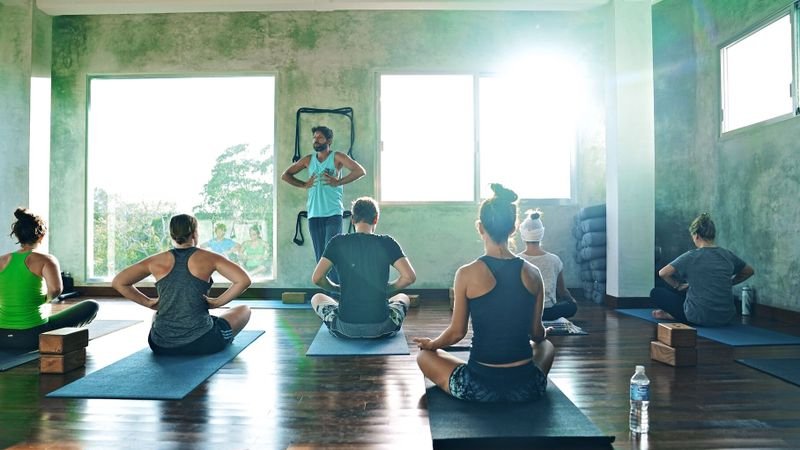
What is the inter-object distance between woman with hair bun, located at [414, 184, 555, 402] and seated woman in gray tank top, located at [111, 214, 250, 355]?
1480 millimetres

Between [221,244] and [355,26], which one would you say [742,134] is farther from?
[221,244]

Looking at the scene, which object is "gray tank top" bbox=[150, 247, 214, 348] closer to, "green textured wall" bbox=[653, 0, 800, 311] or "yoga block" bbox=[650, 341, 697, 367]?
"yoga block" bbox=[650, 341, 697, 367]

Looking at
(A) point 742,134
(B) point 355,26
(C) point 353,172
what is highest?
(B) point 355,26

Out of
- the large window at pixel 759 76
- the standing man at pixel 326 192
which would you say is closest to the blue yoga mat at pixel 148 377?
the standing man at pixel 326 192

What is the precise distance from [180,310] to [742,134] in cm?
494

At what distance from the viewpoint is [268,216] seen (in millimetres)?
6027

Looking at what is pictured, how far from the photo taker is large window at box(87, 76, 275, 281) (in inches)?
238

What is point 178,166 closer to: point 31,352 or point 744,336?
point 31,352

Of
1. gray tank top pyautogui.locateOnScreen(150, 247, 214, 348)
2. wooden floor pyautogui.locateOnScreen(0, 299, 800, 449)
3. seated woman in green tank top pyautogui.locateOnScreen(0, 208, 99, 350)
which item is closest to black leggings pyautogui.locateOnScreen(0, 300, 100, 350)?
seated woman in green tank top pyautogui.locateOnScreen(0, 208, 99, 350)

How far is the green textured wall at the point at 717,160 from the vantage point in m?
4.31

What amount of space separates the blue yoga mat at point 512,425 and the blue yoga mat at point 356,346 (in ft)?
3.24

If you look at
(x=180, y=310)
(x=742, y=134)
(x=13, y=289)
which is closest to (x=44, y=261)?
(x=13, y=289)

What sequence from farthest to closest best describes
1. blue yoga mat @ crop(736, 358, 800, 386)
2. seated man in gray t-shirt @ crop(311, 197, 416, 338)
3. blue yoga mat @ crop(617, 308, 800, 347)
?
blue yoga mat @ crop(617, 308, 800, 347), seated man in gray t-shirt @ crop(311, 197, 416, 338), blue yoga mat @ crop(736, 358, 800, 386)

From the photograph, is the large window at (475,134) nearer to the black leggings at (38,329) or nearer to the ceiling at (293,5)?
the ceiling at (293,5)
